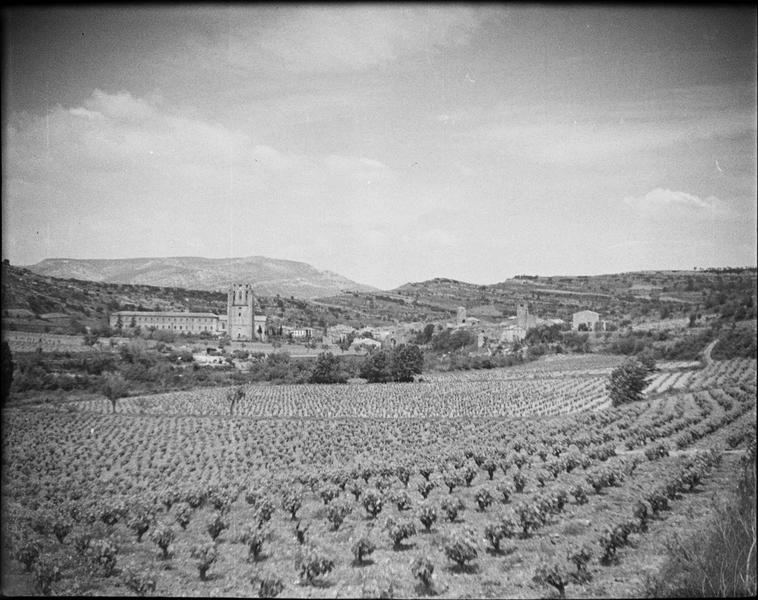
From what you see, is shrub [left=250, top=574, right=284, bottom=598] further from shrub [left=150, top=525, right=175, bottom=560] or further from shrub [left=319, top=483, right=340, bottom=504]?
shrub [left=319, top=483, right=340, bottom=504]

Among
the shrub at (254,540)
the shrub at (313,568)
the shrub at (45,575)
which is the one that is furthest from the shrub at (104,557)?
the shrub at (313,568)

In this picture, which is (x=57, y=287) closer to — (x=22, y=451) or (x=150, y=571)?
(x=22, y=451)

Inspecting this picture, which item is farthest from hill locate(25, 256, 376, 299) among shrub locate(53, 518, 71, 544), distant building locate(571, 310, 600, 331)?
distant building locate(571, 310, 600, 331)

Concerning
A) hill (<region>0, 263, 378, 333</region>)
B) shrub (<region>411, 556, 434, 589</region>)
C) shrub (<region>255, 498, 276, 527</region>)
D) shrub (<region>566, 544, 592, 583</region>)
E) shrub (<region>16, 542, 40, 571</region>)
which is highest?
hill (<region>0, 263, 378, 333</region>)

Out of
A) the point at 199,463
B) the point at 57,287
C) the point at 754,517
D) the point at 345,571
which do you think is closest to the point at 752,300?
the point at 754,517

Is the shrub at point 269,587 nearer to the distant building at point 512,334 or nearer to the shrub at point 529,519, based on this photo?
the shrub at point 529,519

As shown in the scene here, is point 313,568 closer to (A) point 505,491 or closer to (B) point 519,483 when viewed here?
(A) point 505,491

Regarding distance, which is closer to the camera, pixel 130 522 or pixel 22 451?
pixel 130 522
